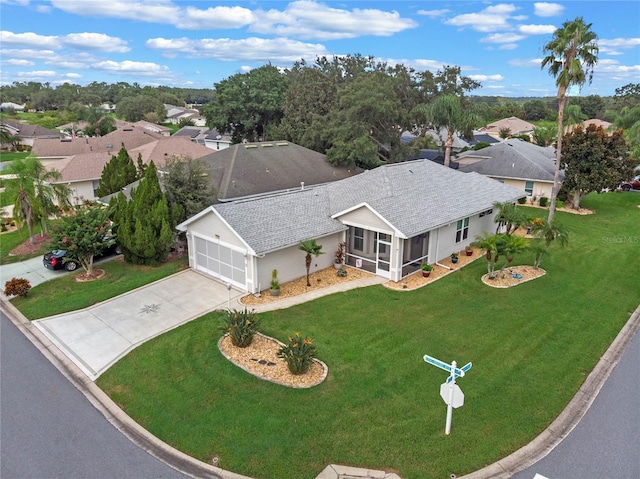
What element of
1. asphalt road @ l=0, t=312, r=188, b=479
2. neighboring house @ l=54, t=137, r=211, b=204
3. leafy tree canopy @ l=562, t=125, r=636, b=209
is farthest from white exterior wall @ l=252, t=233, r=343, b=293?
leafy tree canopy @ l=562, t=125, r=636, b=209

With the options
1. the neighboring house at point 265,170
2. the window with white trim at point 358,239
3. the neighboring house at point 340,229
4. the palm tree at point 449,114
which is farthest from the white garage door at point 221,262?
the palm tree at point 449,114

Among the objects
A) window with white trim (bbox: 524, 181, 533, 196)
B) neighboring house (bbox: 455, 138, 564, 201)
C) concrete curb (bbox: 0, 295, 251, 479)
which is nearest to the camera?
concrete curb (bbox: 0, 295, 251, 479)

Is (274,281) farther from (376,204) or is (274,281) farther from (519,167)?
(519,167)

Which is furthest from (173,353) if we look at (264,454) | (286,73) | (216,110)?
(286,73)

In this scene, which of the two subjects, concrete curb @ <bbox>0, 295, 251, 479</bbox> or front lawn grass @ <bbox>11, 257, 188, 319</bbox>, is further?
front lawn grass @ <bbox>11, 257, 188, 319</bbox>

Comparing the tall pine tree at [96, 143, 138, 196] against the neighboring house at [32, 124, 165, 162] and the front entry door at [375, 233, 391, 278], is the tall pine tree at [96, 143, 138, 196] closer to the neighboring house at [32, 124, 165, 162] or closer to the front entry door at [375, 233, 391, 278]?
the neighboring house at [32, 124, 165, 162]

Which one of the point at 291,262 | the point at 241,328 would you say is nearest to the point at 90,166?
the point at 291,262

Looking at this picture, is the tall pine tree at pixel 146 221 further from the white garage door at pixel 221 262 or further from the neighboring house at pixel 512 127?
the neighboring house at pixel 512 127
